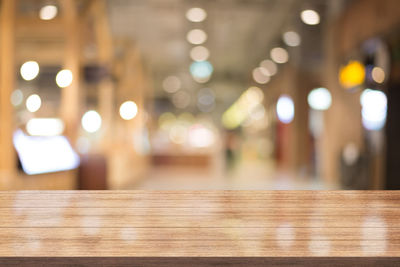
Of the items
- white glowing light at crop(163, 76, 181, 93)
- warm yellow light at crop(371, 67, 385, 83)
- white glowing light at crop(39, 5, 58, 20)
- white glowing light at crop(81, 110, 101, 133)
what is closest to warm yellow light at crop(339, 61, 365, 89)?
warm yellow light at crop(371, 67, 385, 83)

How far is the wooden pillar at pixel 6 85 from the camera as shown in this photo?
17.1 ft

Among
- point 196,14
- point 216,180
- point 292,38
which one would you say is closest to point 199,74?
point 292,38

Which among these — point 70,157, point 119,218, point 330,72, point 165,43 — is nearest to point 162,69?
point 165,43

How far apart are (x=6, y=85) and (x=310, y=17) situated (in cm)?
857

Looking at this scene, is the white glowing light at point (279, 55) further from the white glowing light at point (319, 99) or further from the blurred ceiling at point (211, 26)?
the white glowing light at point (319, 99)

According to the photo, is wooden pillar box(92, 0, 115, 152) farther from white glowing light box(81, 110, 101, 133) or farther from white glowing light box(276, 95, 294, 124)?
white glowing light box(276, 95, 294, 124)

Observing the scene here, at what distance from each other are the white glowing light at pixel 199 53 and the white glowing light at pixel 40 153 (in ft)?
37.1

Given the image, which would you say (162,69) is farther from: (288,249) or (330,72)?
(288,249)

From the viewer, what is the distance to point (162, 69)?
22.4 meters

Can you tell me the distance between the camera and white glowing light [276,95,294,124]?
16766mm

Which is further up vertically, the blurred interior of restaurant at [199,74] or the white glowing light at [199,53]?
the white glowing light at [199,53]

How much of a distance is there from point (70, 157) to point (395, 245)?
Answer: 6383 mm

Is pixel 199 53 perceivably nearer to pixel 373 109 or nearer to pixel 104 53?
pixel 104 53

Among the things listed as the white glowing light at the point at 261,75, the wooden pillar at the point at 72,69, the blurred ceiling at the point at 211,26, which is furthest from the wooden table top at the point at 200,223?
the white glowing light at the point at 261,75
